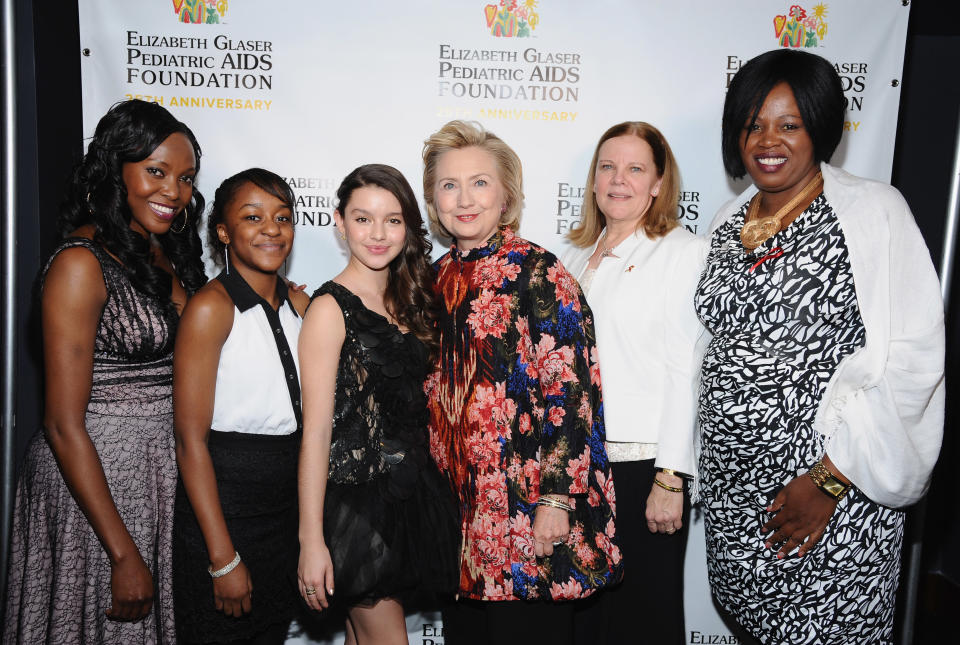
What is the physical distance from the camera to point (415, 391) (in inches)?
65.0

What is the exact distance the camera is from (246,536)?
159cm

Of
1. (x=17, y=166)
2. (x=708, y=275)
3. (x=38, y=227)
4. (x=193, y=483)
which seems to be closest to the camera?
(x=193, y=483)

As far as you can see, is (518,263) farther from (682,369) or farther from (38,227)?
(38,227)

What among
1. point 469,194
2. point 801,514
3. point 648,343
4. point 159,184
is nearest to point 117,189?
point 159,184

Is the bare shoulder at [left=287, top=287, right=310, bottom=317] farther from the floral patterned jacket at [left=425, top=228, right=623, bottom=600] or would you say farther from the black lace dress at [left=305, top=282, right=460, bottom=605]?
→ the floral patterned jacket at [left=425, top=228, right=623, bottom=600]

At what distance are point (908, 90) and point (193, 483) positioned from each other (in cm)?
336

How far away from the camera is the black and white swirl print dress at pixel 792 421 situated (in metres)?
1.62

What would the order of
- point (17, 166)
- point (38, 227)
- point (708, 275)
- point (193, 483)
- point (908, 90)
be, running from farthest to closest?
point (908, 90), point (38, 227), point (17, 166), point (708, 275), point (193, 483)

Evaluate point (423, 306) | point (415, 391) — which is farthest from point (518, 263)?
point (415, 391)

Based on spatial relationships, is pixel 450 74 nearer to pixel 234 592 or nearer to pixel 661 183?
pixel 661 183

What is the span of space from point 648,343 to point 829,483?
619 mm

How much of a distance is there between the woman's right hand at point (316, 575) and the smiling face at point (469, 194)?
953 millimetres

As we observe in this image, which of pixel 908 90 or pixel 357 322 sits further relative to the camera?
pixel 908 90

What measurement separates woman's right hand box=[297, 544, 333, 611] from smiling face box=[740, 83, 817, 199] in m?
1.63
